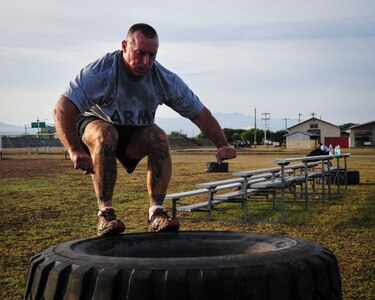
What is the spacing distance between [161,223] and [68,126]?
84 cm

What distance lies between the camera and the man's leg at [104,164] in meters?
3.28

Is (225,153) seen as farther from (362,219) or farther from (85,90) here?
(362,219)

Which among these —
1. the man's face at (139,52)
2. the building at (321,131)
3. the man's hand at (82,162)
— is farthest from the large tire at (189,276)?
the building at (321,131)

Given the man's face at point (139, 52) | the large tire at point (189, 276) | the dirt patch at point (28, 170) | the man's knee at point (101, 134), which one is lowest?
the dirt patch at point (28, 170)

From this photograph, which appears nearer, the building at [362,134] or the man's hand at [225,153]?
the man's hand at [225,153]

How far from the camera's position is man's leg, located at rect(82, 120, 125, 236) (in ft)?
10.8

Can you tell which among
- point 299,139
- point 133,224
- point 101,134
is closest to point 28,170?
point 133,224

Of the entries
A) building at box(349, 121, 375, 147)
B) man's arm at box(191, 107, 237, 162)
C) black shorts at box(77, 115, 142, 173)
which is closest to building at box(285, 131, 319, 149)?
building at box(349, 121, 375, 147)

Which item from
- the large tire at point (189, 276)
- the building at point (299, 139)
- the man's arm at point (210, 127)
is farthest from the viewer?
the building at point (299, 139)

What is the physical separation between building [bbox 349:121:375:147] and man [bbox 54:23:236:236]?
8240 centimetres

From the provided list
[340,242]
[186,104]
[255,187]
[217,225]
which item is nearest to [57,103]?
[186,104]

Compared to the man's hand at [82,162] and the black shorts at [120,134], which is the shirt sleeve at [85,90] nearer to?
the black shorts at [120,134]

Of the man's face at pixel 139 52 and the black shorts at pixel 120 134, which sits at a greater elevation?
the man's face at pixel 139 52

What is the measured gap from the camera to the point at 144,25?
3.38 metres
